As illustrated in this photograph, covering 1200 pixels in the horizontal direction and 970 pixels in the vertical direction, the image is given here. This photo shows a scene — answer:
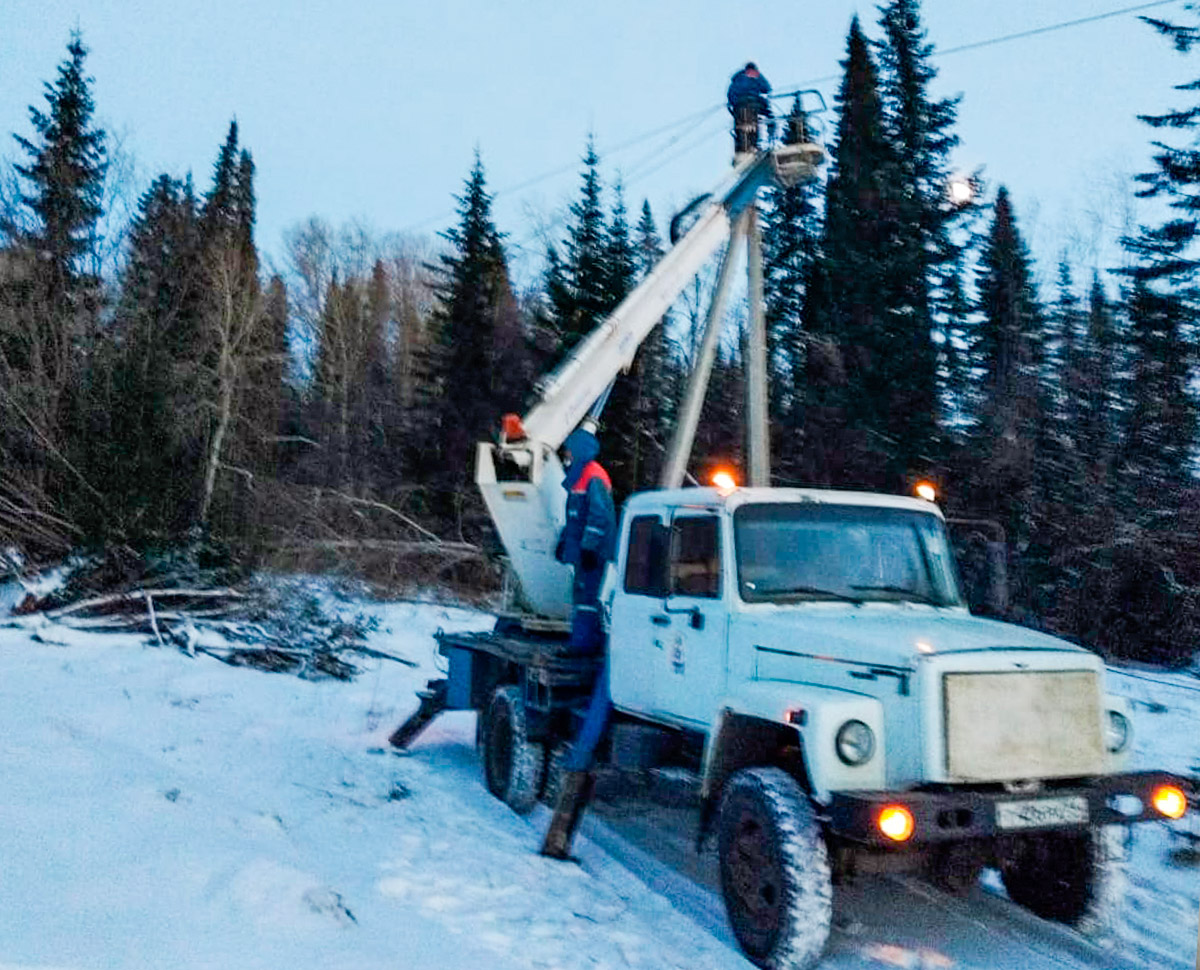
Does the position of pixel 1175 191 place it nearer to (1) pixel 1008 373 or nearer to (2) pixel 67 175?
(1) pixel 1008 373

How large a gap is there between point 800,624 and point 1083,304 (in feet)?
102

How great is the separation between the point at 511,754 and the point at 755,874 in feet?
11.8

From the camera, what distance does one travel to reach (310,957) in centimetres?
489

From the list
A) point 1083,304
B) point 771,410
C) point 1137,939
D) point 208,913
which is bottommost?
point 1137,939

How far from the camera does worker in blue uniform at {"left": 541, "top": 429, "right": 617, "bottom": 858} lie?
7.71 meters

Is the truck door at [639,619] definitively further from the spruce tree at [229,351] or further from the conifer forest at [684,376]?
the spruce tree at [229,351]

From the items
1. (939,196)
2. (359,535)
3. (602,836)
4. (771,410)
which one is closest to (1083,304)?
(939,196)

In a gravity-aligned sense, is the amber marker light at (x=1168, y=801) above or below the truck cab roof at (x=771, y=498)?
below

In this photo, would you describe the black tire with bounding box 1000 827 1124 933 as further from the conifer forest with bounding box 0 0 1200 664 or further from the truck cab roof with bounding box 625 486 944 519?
the conifer forest with bounding box 0 0 1200 664

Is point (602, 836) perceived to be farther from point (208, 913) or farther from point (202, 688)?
point (202, 688)

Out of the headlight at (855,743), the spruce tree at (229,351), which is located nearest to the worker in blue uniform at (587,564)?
the headlight at (855,743)

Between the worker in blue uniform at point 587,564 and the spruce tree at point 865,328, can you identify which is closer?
the worker in blue uniform at point 587,564

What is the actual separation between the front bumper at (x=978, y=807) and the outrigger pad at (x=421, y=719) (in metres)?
5.87

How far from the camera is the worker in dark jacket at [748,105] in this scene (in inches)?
499
